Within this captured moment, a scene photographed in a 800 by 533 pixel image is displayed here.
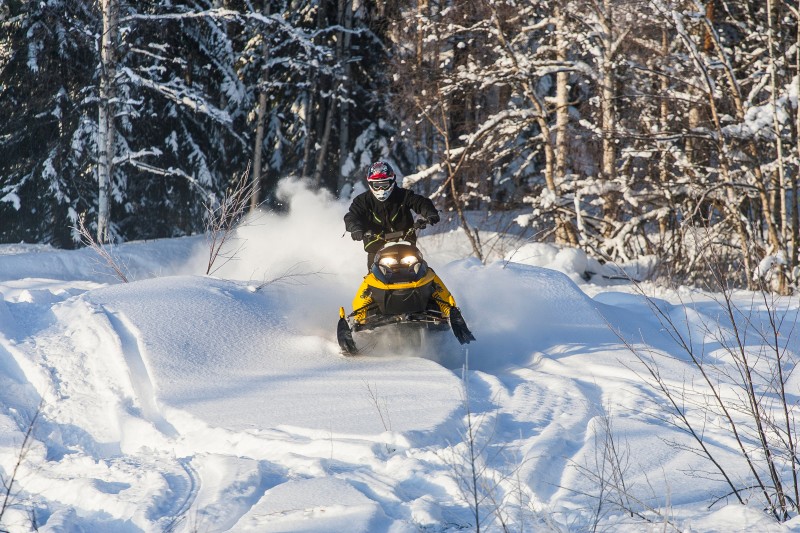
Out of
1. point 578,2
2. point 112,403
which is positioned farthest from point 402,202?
point 578,2

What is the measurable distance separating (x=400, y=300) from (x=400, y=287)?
0.11m

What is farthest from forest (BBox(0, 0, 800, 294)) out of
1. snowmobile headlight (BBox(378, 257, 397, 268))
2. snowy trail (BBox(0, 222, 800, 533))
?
snowmobile headlight (BBox(378, 257, 397, 268))

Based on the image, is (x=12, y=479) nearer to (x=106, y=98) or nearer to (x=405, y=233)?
(x=405, y=233)

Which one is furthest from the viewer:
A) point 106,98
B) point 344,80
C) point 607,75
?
point 344,80

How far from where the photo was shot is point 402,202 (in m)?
8.41

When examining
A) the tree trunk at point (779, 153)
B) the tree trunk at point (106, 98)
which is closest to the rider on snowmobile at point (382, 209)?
the tree trunk at point (779, 153)

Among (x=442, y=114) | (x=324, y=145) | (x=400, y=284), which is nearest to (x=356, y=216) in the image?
(x=400, y=284)

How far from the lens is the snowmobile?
7100 mm

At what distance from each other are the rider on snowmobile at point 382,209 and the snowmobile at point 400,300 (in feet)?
1.36

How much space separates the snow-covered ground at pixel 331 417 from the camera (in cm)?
360

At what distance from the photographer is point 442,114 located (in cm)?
1577

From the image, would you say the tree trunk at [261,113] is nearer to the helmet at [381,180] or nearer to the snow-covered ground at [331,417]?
the snow-covered ground at [331,417]

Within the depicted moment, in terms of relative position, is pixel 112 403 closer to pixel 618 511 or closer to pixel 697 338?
pixel 618 511

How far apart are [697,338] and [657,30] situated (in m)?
8.88
